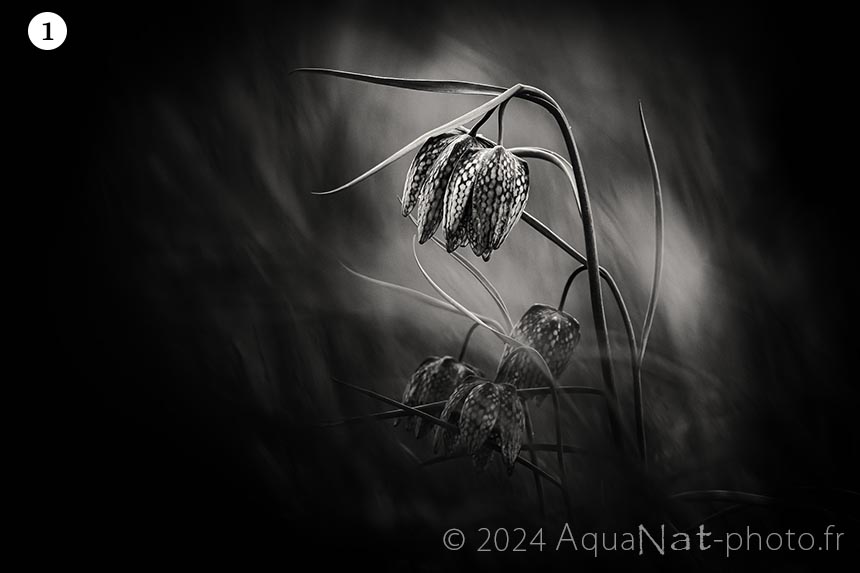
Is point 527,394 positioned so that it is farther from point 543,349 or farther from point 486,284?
point 486,284

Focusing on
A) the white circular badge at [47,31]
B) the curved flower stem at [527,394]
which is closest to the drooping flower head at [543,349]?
the curved flower stem at [527,394]

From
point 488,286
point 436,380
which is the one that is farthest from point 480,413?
point 488,286

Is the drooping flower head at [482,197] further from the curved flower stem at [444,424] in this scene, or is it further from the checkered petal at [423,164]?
the curved flower stem at [444,424]

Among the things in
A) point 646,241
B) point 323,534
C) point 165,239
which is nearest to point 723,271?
point 646,241

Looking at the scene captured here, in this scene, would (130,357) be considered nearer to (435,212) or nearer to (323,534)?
(323,534)

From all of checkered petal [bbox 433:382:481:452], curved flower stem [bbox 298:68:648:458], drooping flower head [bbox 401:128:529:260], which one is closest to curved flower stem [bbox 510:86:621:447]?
curved flower stem [bbox 298:68:648:458]

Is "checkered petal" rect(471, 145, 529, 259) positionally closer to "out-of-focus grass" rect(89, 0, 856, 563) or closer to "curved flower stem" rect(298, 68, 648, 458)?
"curved flower stem" rect(298, 68, 648, 458)

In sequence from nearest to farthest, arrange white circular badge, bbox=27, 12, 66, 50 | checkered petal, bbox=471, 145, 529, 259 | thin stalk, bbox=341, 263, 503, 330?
checkered petal, bbox=471, 145, 529, 259, thin stalk, bbox=341, 263, 503, 330, white circular badge, bbox=27, 12, 66, 50
